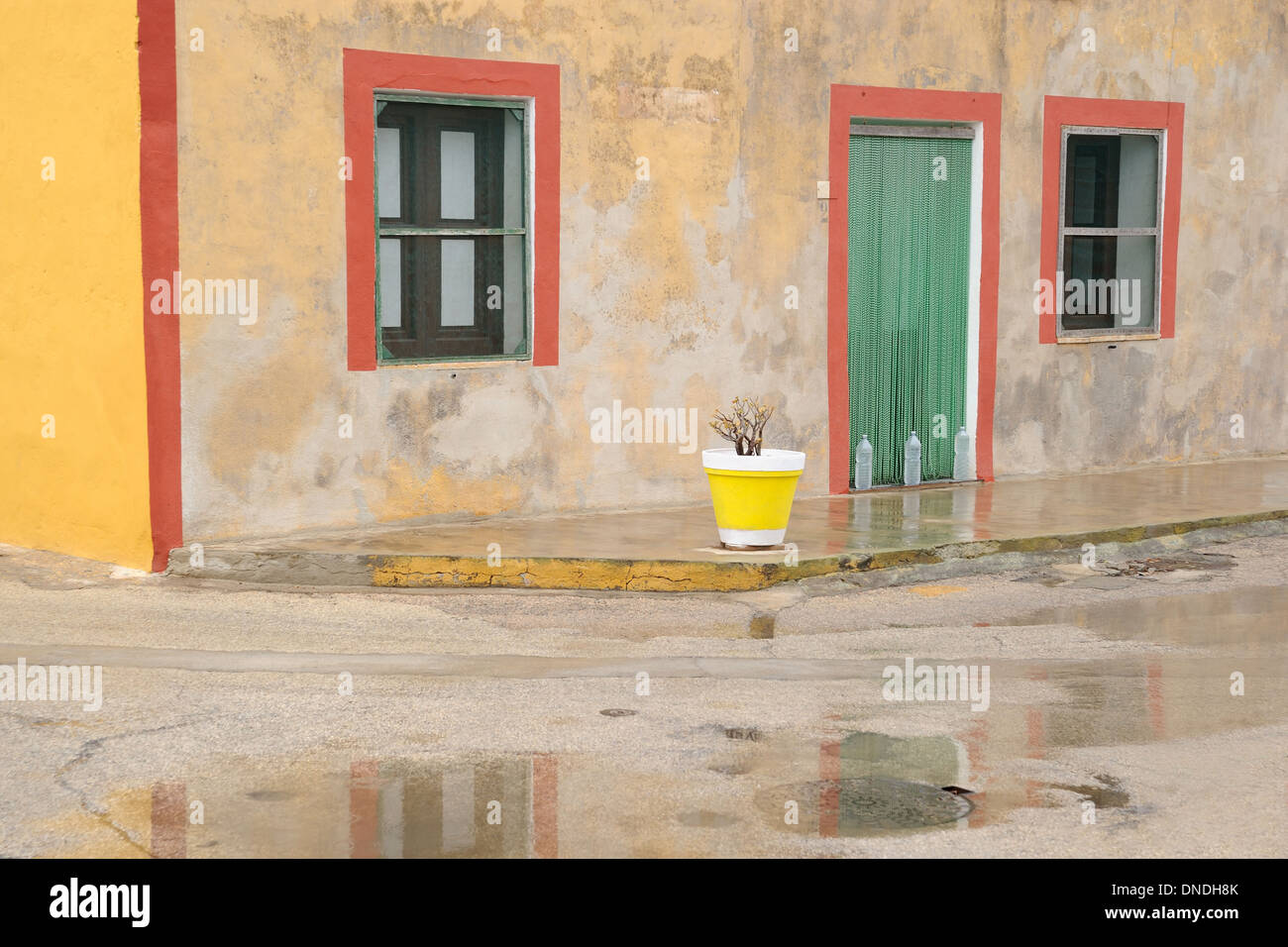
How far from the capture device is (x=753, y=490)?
9.94m

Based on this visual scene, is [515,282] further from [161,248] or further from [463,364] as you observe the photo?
[161,248]

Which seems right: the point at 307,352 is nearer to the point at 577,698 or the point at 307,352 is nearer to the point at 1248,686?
the point at 577,698

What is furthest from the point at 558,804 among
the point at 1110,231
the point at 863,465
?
the point at 1110,231

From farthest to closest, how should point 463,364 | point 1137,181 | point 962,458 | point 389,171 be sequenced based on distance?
point 1137,181, point 962,458, point 463,364, point 389,171

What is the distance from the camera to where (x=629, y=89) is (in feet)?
37.5

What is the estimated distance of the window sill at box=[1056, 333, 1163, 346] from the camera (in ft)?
45.4

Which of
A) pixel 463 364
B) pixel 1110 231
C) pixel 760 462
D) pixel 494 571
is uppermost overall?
pixel 1110 231

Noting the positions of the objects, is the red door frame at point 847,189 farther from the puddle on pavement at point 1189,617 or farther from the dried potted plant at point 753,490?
the puddle on pavement at point 1189,617

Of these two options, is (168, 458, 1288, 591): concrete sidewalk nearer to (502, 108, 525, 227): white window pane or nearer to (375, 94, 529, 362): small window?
(375, 94, 529, 362): small window

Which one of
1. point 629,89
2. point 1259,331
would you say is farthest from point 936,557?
point 1259,331

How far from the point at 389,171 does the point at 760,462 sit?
116 inches

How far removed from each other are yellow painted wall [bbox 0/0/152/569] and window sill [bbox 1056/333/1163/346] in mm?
7331
